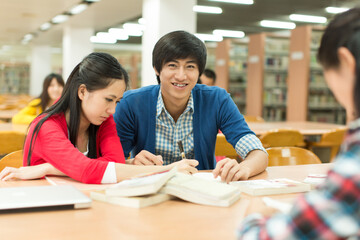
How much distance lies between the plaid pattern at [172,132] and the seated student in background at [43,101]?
2598 millimetres

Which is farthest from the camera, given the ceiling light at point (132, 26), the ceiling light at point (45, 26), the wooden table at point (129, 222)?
the ceiling light at point (132, 26)

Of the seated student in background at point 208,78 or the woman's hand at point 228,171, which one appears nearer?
the woman's hand at point 228,171

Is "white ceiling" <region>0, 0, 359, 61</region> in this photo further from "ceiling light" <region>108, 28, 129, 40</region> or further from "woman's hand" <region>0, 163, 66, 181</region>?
"woman's hand" <region>0, 163, 66, 181</region>

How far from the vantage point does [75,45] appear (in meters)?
10.6

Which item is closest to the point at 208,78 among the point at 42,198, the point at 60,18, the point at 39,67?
the point at 42,198

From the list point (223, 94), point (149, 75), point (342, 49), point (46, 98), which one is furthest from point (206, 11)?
point (342, 49)

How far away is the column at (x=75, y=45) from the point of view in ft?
34.8

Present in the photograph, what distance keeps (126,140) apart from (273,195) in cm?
93

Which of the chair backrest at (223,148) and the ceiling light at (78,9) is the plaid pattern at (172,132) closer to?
the chair backrest at (223,148)

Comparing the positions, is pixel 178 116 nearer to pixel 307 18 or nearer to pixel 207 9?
pixel 207 9

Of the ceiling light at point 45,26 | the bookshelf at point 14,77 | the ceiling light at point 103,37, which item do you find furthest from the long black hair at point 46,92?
the bookshelf at point 14,77

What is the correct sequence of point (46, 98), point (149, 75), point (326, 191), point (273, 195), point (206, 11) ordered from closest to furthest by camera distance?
point (326, 191) < point (273, 195) < point (46, 98) < point (149, 75) < point (206, 11)

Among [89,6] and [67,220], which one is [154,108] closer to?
[67,220]

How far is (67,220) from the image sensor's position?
1017mm
